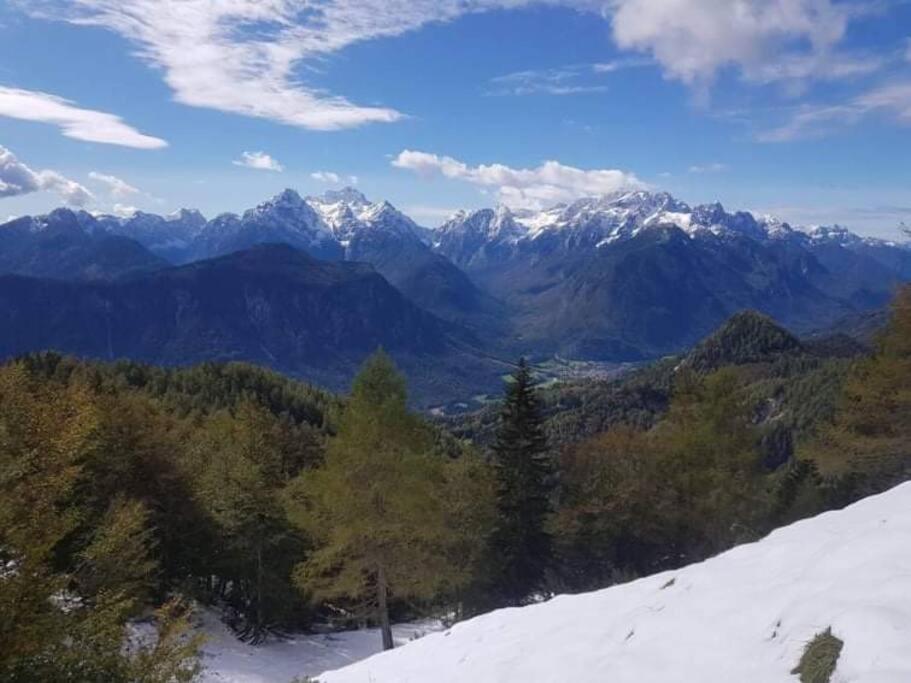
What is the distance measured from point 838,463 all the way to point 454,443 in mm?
69822

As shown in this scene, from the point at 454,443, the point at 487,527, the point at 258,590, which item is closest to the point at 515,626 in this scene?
the point at 258,590

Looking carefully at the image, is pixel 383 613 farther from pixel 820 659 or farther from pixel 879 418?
pixel 879 418

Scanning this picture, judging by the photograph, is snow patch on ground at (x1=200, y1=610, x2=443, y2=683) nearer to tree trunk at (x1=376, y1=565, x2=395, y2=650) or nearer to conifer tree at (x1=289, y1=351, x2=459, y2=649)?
tree trunk at (x1=376, y1=565, x2=395, y2=650)

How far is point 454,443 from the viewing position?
101938 mm

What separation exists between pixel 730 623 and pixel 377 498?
58.2 feet

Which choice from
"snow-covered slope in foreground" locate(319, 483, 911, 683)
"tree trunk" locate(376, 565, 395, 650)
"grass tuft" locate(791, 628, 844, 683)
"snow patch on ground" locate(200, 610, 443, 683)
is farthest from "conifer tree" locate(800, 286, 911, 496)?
"grass tuft" locate(791, 628, 844, 683)

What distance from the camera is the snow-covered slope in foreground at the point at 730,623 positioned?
8406 mm

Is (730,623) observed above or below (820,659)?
below

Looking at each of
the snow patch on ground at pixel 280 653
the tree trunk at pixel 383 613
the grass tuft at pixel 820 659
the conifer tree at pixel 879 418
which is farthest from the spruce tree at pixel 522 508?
the grass tuft at pixel 820 659

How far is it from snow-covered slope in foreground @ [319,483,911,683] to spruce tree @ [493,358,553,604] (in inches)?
789

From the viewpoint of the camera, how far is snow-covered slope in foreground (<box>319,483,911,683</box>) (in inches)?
331

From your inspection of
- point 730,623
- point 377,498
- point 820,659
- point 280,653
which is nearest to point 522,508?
point 377,498

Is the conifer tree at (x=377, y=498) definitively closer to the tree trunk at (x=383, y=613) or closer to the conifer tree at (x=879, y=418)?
the tree trunk at (x=383, y=613)

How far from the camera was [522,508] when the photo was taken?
3619 centimetres
